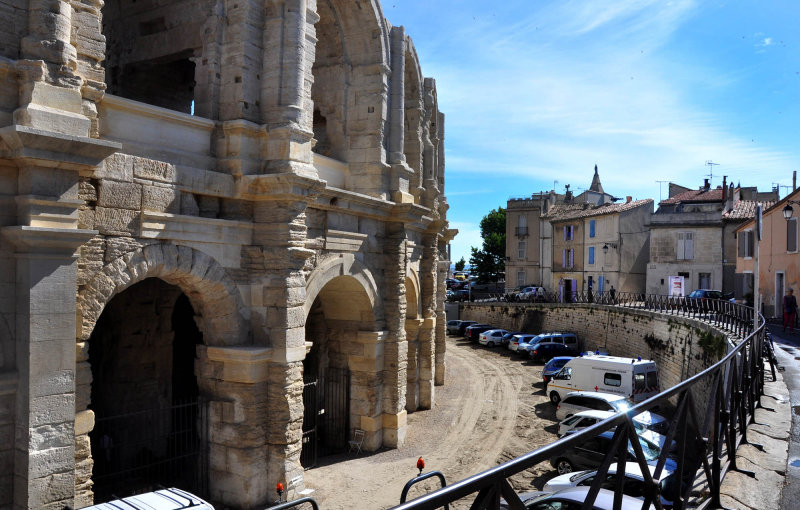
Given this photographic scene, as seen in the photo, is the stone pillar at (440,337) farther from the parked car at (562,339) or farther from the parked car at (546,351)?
the parked car at (562,339)

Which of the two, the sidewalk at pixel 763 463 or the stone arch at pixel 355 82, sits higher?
the stone arch at pixel 355 82

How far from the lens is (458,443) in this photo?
51.8 ft

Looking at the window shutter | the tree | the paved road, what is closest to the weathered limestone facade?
the paved road

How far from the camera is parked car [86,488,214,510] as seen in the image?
277 inches

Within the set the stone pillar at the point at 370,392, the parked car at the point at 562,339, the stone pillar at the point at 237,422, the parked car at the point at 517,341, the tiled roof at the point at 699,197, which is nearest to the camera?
the stone pillar at the point at 237,422

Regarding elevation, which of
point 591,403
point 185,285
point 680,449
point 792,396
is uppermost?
point 185,285

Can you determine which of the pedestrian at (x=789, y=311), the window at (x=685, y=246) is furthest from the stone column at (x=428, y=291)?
the window at (x=685, y=246)

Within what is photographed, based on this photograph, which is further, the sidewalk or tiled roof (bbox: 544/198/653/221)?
tiled roof (bbox: 544/198/653/221)

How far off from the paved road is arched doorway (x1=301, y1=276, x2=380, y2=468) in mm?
8977

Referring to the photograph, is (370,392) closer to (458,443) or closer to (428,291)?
(458,443)

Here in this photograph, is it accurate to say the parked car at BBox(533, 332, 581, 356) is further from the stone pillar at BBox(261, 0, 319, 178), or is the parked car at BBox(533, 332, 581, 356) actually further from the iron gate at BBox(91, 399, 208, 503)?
the stone pillar at BBox(261, 0, 319, 178)

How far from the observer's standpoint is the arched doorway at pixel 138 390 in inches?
468

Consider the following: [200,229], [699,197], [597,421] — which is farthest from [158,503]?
[699,197]

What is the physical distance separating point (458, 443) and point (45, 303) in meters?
11.3
